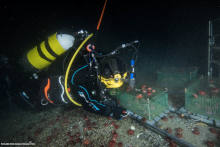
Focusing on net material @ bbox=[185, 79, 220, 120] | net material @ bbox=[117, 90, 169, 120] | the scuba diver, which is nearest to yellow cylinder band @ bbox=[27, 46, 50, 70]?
the scuba diver

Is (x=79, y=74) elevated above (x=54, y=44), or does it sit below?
below

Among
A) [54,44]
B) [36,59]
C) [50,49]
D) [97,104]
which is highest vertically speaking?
[54,44]

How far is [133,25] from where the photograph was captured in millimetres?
6785

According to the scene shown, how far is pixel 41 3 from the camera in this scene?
7.48 metres

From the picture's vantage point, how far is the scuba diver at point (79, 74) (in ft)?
11.3

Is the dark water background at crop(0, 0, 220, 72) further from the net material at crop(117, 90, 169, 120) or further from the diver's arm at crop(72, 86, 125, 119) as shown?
the diver's arm at crop(72, 86, 125, 119)

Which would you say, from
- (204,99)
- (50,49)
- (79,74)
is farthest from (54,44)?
(204,99)

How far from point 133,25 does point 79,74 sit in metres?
4.83

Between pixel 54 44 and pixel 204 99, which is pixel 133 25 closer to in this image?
pixel 54 44

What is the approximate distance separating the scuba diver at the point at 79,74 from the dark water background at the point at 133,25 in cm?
345

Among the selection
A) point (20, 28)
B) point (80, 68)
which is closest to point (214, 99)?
point (80, 68)

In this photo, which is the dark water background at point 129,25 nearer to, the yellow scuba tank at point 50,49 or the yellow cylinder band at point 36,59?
the yellow scuba tank at point 50,49

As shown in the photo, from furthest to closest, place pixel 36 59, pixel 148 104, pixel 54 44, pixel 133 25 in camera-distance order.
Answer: pixel 133 25
pixel 36 59
pixel 54 44
pixel 148 104

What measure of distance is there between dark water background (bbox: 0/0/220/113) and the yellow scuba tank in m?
3.41
